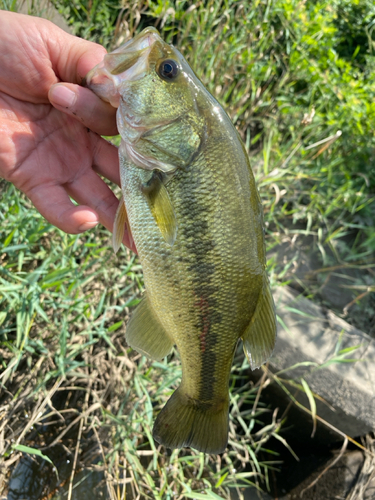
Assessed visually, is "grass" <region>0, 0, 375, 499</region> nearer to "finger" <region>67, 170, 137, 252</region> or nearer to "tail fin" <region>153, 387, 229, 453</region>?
"finger" <region>67, 170, 137, 252</region>

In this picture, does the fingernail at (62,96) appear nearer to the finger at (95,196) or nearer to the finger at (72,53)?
the finger at (72,53)

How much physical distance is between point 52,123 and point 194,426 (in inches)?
64.6

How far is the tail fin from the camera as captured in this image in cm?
164

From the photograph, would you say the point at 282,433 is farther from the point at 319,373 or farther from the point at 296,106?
the point at 296,106

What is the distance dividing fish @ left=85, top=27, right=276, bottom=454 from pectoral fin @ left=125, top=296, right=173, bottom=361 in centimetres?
4

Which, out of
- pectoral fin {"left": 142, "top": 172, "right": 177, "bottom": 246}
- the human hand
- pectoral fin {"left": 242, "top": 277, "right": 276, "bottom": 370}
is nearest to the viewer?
pectoral fin {"left": 142, "top": 172, "right": 177, "bottom": 246}

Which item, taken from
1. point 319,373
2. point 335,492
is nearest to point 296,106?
point 319,373

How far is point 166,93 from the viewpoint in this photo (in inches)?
61.6

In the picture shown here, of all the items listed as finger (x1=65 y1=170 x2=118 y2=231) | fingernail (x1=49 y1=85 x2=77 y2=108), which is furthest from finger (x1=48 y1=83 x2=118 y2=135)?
finger (x1=65 y1=170 x2=118 y2=231)

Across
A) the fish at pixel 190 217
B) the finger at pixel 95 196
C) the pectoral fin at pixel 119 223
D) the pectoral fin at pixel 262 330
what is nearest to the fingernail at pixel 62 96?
the fish at pixel 190 217

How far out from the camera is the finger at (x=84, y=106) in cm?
169

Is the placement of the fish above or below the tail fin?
above

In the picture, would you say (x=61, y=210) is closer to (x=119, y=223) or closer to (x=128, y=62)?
(x=119, y=223)

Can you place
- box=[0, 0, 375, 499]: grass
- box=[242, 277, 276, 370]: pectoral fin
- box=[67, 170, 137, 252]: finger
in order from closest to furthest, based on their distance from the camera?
box=[242, 277, 276, 370]: pectoral fin → box=[67, 170, 137, 252]: finger → box=[0, 0, 375, 499]: grass
